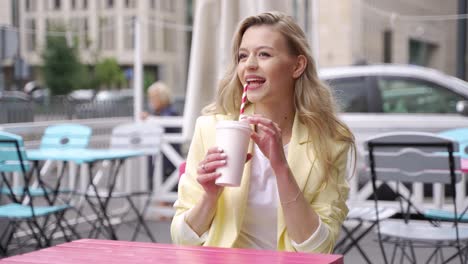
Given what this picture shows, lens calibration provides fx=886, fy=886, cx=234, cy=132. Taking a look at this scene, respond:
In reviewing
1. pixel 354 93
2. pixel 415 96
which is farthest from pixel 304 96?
pixel 415 96

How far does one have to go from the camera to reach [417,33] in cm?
4350

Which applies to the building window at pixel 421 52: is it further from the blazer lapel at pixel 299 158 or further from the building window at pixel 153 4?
the blazer lapel at pixel 299 158

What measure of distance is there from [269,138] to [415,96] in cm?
724

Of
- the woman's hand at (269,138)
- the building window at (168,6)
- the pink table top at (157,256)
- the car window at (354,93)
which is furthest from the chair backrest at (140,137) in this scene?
the building window at (168,6)

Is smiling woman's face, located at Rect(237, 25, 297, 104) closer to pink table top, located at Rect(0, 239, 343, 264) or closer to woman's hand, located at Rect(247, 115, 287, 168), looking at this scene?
woman's hand, located at Rect(247, 115, 287, 168)

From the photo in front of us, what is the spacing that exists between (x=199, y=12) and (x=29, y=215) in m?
1.91

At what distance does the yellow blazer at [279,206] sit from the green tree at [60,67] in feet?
152

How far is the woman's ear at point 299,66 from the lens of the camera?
3031 mm

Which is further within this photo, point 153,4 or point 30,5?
point 30,5

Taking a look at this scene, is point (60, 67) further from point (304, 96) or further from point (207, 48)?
point (304, 96)

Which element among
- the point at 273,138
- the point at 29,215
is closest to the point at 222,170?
the point at 273,138

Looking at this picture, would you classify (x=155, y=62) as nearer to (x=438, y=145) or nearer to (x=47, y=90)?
(x=47, y=90)

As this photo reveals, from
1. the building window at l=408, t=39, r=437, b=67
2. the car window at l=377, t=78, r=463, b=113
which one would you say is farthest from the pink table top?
the building window at l=408, t=39, r=437, b=67

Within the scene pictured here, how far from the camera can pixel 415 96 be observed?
963cm
